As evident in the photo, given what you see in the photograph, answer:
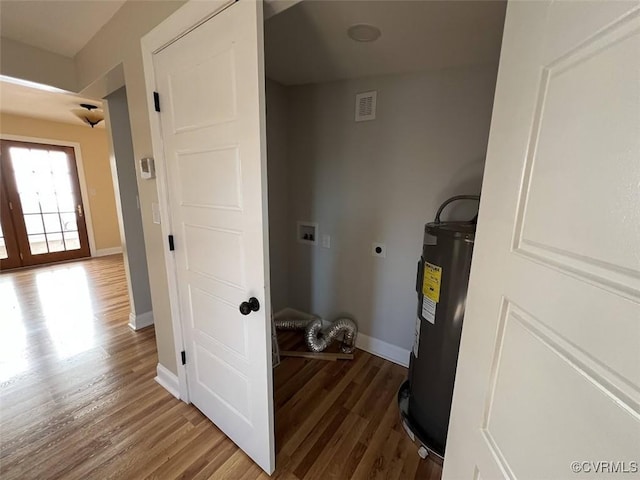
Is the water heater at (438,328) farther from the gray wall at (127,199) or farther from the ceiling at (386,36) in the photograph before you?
the gray wall at (127,199)

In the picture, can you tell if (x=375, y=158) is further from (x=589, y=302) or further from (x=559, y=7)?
(x=589, y=302)

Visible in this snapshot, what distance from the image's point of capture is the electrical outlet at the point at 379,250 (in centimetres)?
208

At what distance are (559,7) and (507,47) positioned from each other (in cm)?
14

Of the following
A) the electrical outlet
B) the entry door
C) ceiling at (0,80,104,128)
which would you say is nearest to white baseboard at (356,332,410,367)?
the electrical outlet

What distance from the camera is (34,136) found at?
428 cm

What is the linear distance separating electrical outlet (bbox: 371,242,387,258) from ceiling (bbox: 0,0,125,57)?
7.39 ft

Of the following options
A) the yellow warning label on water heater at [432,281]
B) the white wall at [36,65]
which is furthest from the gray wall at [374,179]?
the white wall at [36,65]

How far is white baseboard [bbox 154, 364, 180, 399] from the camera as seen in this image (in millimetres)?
1767

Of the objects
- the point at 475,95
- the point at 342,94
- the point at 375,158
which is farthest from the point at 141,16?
the point at 475,95

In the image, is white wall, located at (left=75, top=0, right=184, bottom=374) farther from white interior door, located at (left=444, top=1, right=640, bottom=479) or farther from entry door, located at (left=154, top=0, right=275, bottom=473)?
white interior door, located at (left=444, top=1, right=640, bottom=479)

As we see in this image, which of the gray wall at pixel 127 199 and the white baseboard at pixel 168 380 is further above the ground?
the gray wall at pixel 127 199

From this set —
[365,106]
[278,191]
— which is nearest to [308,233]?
[278,191]

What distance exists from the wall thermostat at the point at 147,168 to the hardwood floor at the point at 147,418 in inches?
58.8

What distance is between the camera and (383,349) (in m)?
2.20
